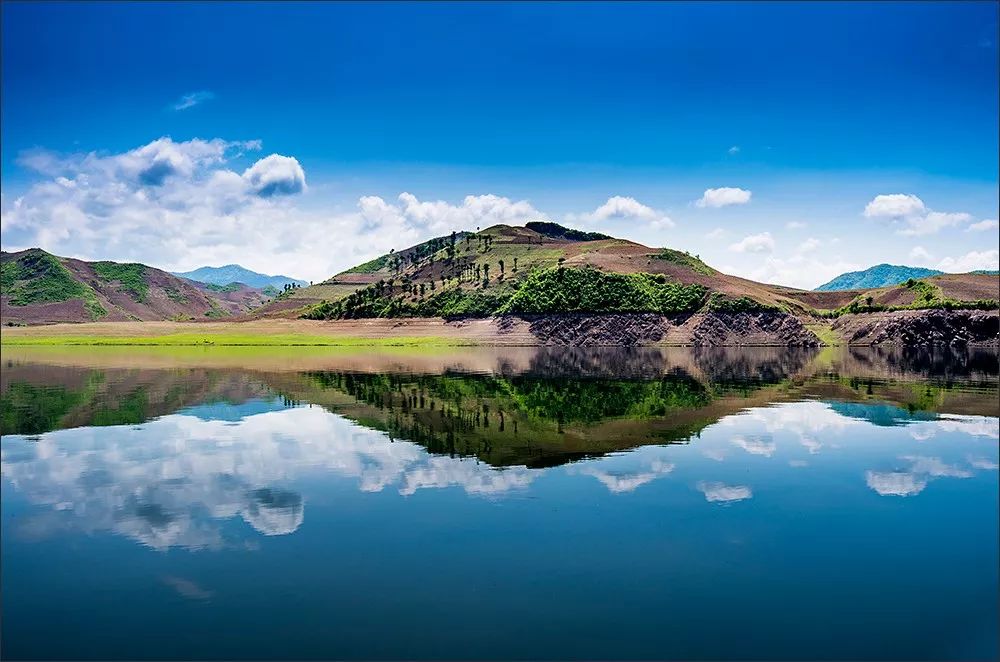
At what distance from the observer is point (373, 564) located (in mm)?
17016

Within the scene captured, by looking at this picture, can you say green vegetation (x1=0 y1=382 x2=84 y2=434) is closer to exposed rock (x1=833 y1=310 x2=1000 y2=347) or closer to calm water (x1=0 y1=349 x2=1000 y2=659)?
calm water (x1=0 y1=349 x2=1000 y2=659)

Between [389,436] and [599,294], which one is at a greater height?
[599,294]

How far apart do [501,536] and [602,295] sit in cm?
15971

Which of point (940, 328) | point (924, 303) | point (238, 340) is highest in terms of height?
point (924, 303)

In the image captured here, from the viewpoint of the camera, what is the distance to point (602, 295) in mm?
175625

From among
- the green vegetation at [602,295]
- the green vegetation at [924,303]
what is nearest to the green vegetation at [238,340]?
the green vegetation at [602,295]

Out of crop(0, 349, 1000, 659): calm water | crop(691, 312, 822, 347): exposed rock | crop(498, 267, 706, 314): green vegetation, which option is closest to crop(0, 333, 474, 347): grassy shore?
crop(498, 267, 706, 314): green vegetation

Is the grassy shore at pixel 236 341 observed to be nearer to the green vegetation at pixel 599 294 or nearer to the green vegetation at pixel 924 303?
the green vegetation at pixel 599 294

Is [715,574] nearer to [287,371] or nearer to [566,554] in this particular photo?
[566,554]

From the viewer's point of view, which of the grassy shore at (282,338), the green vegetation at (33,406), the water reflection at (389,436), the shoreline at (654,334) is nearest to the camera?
the water reflection at (389,436)

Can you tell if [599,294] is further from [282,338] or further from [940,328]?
[282,338]

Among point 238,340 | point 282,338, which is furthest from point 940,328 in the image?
point 238,340

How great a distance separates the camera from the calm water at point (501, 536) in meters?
13.3

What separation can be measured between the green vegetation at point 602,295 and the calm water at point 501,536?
5221 inches
